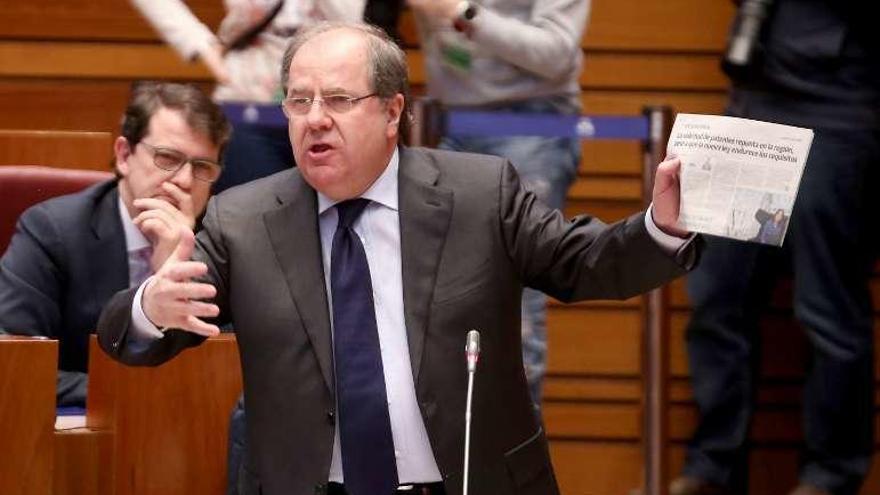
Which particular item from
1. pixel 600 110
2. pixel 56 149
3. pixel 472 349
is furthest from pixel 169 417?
pixel 600 110

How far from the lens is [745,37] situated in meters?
4.09

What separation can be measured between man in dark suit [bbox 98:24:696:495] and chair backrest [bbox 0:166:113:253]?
53.0 inches

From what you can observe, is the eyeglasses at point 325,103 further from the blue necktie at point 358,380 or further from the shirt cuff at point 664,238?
the shirt cuff at point 664,238

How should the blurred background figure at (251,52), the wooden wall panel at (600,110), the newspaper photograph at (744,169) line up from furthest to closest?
1. the wooden wall panel at (600,110)
2. the blurred background figure at (251,52)
3. the newspaper photograph at (744,169)

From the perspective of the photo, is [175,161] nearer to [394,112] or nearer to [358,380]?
[394,112]

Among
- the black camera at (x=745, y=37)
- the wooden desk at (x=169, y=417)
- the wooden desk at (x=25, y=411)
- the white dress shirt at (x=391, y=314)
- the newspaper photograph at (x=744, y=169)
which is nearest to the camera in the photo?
the newspaper photograph at (x=744, y=169)

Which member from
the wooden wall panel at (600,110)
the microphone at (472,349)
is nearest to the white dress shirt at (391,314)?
the microphone at (472,349)

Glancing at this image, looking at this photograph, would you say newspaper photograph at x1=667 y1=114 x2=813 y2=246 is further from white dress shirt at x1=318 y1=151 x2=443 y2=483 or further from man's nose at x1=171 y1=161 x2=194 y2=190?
man's nose at x1=171 y1=161 x2=194 y2=190

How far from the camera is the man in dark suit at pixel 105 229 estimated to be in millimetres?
3480

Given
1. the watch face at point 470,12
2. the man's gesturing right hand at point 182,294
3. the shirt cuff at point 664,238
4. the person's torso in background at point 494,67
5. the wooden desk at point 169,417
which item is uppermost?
the watch face at point 470,12

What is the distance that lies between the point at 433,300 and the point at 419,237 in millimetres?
108

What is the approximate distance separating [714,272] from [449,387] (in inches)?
75.0

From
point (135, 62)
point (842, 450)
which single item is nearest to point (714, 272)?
point (842, 450)

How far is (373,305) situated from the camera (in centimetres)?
260
